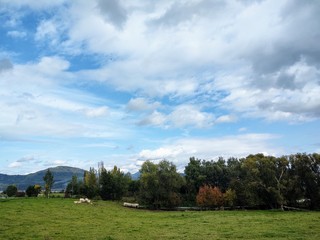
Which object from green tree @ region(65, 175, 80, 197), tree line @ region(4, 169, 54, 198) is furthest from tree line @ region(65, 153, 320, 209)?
tree line @ region(4, 169, 54, 198)

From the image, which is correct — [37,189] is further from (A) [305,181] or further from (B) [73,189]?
(A) [305,181]

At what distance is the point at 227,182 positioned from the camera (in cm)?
9244

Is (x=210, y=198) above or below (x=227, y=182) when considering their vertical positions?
below

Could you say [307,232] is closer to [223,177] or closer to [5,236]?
[5,236]

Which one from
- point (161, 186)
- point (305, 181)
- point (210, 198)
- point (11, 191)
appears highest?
point (305, 181)

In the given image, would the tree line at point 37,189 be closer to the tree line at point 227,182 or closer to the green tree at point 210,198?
the tree line at point 227,182

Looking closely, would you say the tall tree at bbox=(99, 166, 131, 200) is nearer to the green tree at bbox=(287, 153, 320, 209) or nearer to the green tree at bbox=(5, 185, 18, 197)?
the green tree at bbox=(5, 185, 18, 197)

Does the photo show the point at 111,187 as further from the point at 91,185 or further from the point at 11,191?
the point at 11,191

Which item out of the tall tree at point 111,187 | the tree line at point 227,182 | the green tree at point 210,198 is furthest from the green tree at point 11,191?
the green tree at point 210,198

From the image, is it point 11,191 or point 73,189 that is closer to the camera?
point 73,189

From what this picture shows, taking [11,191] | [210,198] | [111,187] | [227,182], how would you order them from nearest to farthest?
1. [210,198]
2. [227,182]
3. [111,187]
4. [11,191]

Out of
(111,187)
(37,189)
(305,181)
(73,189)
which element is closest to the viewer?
(305,181)

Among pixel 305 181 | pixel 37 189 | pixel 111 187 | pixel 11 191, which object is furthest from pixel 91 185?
pixel 305 181

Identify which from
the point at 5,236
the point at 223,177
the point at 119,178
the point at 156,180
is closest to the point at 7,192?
the point at 119,178
